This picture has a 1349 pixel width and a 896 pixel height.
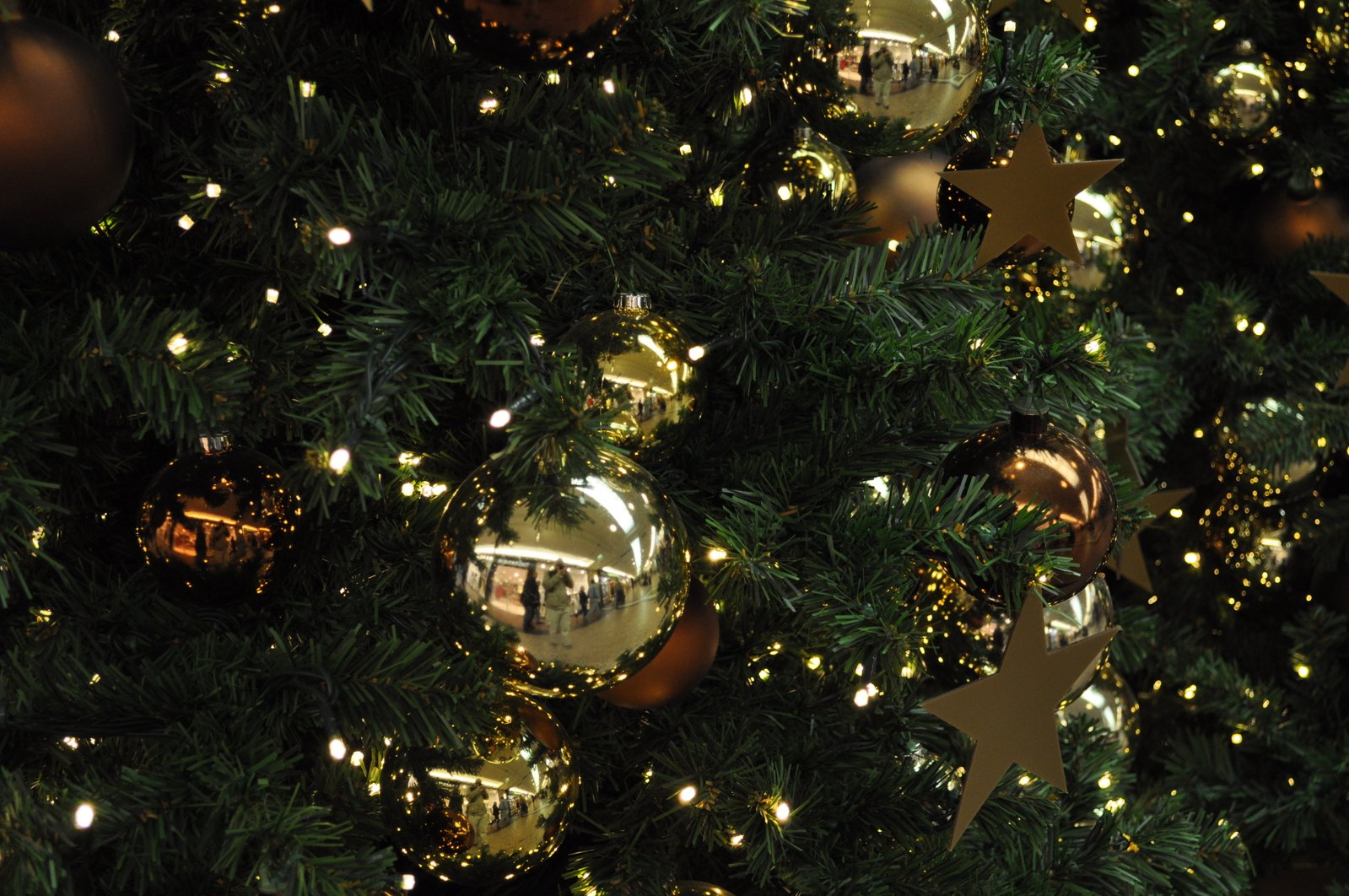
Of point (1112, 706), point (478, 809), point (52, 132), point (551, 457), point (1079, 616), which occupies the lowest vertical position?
point (1112, 706)

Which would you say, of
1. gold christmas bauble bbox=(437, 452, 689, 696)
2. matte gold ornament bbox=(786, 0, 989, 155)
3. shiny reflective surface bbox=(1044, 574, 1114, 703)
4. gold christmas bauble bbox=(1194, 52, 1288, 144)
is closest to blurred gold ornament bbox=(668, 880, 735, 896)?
gold christmas bauble bbox=(437, 452, 689, 696)

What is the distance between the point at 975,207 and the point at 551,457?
46cm

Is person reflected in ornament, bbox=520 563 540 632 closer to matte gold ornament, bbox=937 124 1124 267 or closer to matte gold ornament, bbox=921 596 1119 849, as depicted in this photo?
matte gold ornament, bbox=921 596 1119 849

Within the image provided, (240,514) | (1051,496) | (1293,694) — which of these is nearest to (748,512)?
(1051,496)

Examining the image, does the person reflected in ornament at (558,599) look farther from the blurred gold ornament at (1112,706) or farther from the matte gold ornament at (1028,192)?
the blurred gold ornament at (1112,706)

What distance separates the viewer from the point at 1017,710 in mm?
774

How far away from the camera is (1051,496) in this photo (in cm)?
78

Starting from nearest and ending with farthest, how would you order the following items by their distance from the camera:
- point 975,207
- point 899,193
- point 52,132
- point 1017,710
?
point 52,132
point 1017,710
point 975,207
point 899,193

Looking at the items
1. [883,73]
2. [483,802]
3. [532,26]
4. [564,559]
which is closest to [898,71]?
[883,73]

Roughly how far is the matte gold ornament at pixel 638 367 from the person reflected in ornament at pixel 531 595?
0.14 meters

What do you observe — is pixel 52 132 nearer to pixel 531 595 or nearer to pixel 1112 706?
pixel 531 595

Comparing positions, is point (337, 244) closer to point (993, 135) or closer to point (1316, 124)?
point (993, 135)

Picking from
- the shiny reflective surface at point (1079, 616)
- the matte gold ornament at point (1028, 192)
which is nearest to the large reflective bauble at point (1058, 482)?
the matte gold ornament at point (1028, 192)

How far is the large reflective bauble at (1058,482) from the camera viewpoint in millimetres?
778
